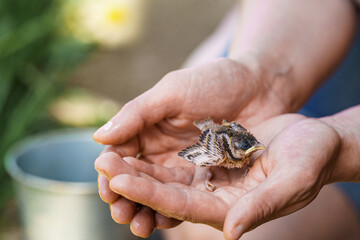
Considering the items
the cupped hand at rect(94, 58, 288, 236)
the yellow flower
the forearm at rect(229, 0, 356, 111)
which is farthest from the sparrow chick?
the yellow flower

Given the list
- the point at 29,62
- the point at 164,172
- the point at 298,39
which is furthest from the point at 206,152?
the point at 29,62

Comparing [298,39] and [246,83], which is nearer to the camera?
[246,83]

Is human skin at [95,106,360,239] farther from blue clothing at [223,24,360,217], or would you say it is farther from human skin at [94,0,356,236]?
A: blue clothing at [223,24,360,217]

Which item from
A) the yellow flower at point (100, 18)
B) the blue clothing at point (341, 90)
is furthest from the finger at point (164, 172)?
the yellow flower at point (100, 18)

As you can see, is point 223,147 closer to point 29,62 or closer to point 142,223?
point 142,223

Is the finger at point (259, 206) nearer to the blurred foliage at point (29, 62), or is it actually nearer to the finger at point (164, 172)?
the finger at point (164, 172)

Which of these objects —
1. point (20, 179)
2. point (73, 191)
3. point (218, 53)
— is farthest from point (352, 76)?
point (20, 179)
